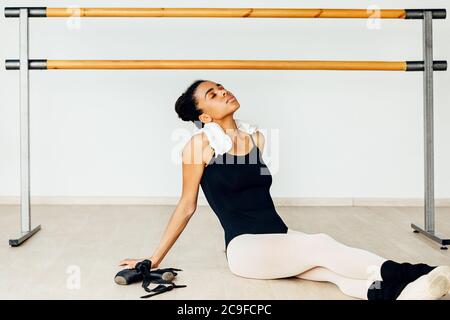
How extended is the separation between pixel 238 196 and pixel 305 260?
0.36 m

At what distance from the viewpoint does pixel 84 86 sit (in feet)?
13.0

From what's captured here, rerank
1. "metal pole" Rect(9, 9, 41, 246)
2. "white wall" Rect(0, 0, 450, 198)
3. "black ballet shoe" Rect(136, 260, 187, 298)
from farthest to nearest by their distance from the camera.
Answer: "white wall" Rect(0, 0, 450, 198) < "metal pole" Rect(9, 9, 41, 246) < "black ballet shoe" Rect(136, 260, 187, 298)

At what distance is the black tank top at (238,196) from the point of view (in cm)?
219

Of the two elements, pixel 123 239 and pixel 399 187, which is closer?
pixel 123 239

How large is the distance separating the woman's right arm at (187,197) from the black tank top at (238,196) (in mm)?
52

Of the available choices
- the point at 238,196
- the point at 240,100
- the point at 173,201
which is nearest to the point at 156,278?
the point at 238,196

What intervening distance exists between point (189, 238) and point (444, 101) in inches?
86.8

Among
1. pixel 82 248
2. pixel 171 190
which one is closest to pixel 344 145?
pixel 171 190

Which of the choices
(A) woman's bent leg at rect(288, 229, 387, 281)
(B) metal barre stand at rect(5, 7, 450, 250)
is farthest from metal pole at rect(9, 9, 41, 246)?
(A) woman's bent leg at rect(288, 229, 387, 281)

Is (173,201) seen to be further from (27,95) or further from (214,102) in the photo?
(214,102)

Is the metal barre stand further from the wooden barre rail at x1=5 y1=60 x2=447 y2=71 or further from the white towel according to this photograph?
the white towel

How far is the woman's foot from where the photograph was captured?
1.68 metres

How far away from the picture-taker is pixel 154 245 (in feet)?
9.24
